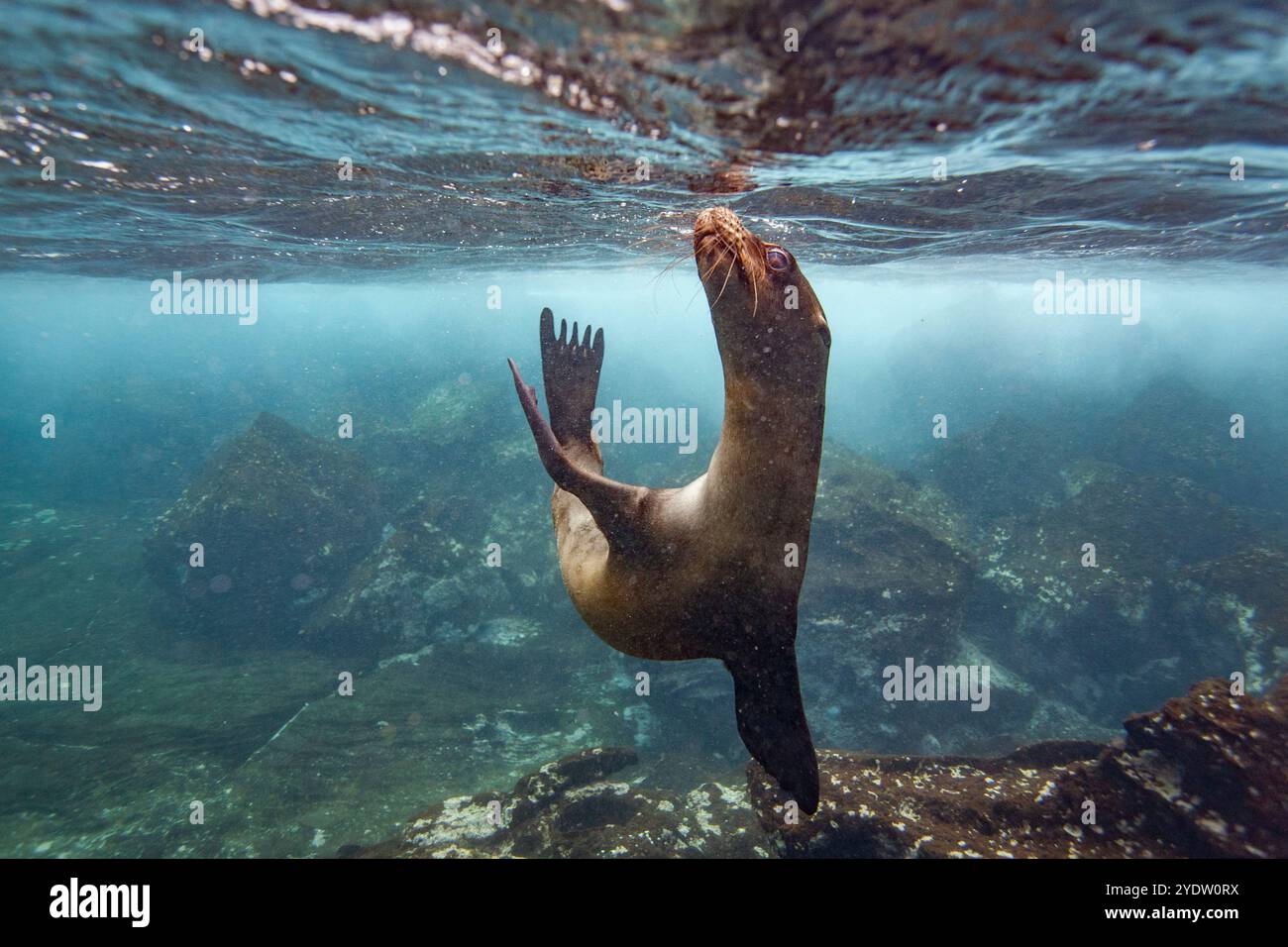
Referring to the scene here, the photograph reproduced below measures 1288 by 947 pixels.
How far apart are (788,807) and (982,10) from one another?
560 cm

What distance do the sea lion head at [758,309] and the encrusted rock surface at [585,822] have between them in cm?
452

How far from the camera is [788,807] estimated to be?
15.1ft

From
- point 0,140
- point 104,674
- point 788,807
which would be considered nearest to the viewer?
point 788,807

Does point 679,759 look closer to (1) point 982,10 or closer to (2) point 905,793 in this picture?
(2) point 905,793

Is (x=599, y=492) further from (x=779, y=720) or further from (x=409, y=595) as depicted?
(x=409, y=595)

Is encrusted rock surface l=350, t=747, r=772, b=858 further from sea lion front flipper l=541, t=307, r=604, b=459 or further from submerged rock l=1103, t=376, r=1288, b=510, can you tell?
submerged rock l=1103, t=376, r=1288, b=510

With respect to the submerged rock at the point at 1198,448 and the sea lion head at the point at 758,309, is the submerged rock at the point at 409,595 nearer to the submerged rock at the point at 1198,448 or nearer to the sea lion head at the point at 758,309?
the sea lion head at the point at 758,309

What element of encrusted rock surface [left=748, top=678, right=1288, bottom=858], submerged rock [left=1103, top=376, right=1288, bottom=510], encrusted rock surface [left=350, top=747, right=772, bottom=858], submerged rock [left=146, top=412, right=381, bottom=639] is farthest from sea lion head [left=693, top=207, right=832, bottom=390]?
submerged rock [left=1103, top=376, right=1288, bottom=510]

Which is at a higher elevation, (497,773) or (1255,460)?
(1255,460)

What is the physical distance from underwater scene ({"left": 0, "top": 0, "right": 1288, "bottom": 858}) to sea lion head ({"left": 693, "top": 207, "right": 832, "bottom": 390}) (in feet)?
0.06

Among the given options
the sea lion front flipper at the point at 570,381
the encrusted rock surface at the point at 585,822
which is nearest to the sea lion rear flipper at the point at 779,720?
the sea lion front flipper at the point at 570,381

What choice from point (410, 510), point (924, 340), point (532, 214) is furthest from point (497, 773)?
point (924, 340)

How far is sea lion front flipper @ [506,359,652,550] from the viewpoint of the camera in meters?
2.81

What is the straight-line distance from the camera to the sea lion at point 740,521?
2553 millimetres
